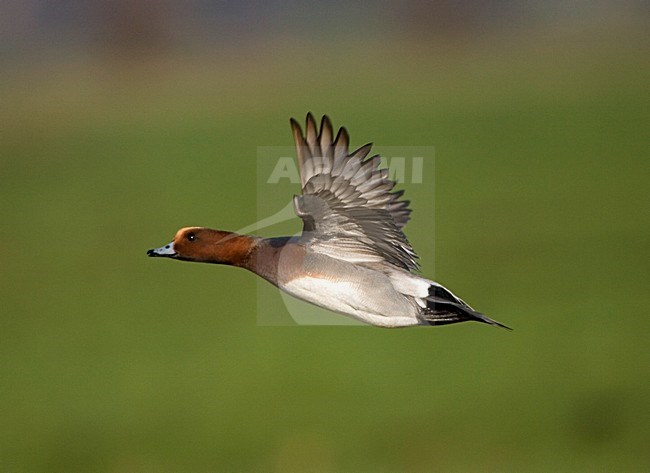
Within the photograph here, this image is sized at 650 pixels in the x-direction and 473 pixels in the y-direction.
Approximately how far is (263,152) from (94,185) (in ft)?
7.23

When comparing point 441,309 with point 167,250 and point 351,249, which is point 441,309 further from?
point 167,250

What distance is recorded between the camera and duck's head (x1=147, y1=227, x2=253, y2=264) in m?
1.68

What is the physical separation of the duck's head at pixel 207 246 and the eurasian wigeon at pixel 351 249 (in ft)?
0.13

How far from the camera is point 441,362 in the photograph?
4238 mm

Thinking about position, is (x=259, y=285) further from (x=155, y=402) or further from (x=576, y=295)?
(x=576, y=295)

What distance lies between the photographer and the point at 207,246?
66.7 inches

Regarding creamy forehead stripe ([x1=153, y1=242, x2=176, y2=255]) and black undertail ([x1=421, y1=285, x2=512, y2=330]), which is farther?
creamy forehead stripe ([x1=153, y1=242, x2=176, y2=255])

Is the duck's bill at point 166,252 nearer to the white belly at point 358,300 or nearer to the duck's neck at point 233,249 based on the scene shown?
the duck's neck at point 233,249

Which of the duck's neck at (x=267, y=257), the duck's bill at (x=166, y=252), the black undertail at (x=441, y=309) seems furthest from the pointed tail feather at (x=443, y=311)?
the duck's bill at (x=166, y=252)

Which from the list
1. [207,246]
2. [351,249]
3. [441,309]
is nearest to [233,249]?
[207,246]

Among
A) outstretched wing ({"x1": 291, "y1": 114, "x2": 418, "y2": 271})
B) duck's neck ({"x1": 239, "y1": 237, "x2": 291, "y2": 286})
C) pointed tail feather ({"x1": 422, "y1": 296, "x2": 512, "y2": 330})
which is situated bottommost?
pointed tail feather ({"x1": 422, "y1": 296, "x2": 512, "y2": 330})

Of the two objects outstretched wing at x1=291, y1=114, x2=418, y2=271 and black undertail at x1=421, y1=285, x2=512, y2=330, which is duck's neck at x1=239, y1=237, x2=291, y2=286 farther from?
black undertail at x1=421, y1=285, x2=512, y2=330

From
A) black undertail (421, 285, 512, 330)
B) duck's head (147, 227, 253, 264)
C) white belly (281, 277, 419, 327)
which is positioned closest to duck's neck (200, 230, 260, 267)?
duck's head (147, 227, 253, 264)

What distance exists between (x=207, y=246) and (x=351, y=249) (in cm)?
25
